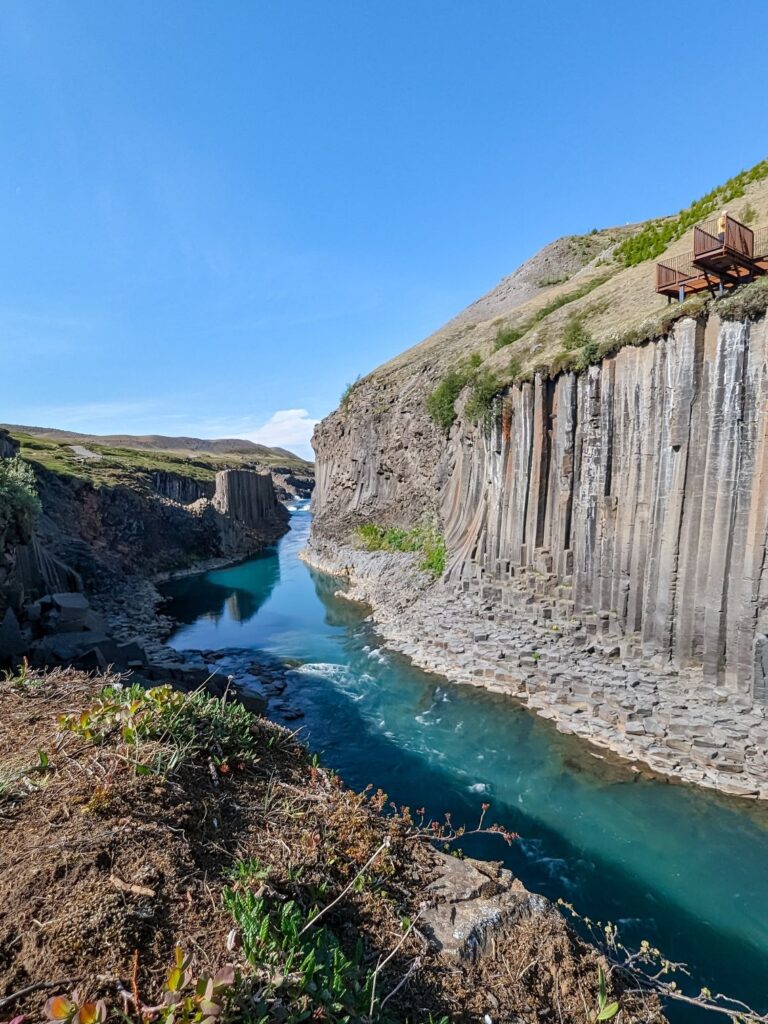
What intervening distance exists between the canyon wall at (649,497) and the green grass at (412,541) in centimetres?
264

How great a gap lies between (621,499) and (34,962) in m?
16.0

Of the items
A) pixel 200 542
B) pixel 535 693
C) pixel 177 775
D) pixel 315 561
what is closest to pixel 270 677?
pixel 535 693

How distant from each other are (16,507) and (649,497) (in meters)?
20.2

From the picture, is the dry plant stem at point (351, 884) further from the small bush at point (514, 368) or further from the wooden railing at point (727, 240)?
the small bush at point (514, 368)

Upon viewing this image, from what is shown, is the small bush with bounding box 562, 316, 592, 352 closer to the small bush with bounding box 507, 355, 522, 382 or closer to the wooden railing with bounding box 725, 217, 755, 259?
the small bush with bounding box 507, 355, 522, 382

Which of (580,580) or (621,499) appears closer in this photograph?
(621,499)

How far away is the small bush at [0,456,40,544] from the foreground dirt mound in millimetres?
14156

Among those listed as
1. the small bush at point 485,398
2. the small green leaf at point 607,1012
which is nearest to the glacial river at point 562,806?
the small green leaf at point 607,1012

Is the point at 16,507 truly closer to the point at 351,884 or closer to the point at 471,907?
the point at 351,884

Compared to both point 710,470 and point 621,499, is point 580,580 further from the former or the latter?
point 710,470

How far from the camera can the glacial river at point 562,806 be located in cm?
846

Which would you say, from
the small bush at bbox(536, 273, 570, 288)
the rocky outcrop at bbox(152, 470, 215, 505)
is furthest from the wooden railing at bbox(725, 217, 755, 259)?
the rocky outcrop at bbox(152, 470, 215, 505)

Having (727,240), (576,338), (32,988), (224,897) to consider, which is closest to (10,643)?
(224,897)

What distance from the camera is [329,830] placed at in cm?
509
